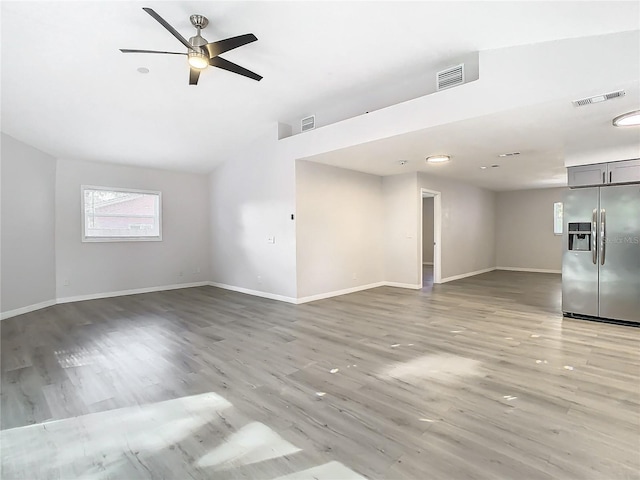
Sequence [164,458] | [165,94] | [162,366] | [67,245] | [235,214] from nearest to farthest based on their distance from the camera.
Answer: [164,458]
[162,366]
[165,94]
[67,245]
[235,214]

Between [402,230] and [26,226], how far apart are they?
22.9 feet

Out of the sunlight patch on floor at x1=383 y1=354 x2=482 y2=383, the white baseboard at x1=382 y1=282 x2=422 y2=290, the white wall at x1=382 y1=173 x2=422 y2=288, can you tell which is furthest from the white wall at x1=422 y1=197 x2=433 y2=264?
the sunlight patch on floor at x1=383 y1=354 x2=482 y2=383

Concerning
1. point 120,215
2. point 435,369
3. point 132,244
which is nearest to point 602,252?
point 435,369

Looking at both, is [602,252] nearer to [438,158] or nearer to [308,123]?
[438,158]

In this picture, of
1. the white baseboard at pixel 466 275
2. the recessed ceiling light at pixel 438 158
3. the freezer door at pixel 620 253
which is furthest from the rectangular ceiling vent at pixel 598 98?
the white baseboard at pixel 466 275

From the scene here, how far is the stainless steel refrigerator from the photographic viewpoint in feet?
13.8

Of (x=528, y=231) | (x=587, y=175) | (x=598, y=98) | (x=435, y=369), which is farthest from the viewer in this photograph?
(x=528, y=231)

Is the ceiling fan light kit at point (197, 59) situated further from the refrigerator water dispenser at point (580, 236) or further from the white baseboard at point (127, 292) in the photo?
the white baseboard at point (127, 292)

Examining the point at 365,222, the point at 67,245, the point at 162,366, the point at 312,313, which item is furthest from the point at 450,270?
the point at 67,245

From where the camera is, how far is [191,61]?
10.5ft

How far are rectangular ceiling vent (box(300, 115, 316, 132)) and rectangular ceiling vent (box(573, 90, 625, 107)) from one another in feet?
11.8

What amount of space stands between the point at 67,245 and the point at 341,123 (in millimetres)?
5690

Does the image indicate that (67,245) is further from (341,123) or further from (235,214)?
(341,123)

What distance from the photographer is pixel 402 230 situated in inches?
283
